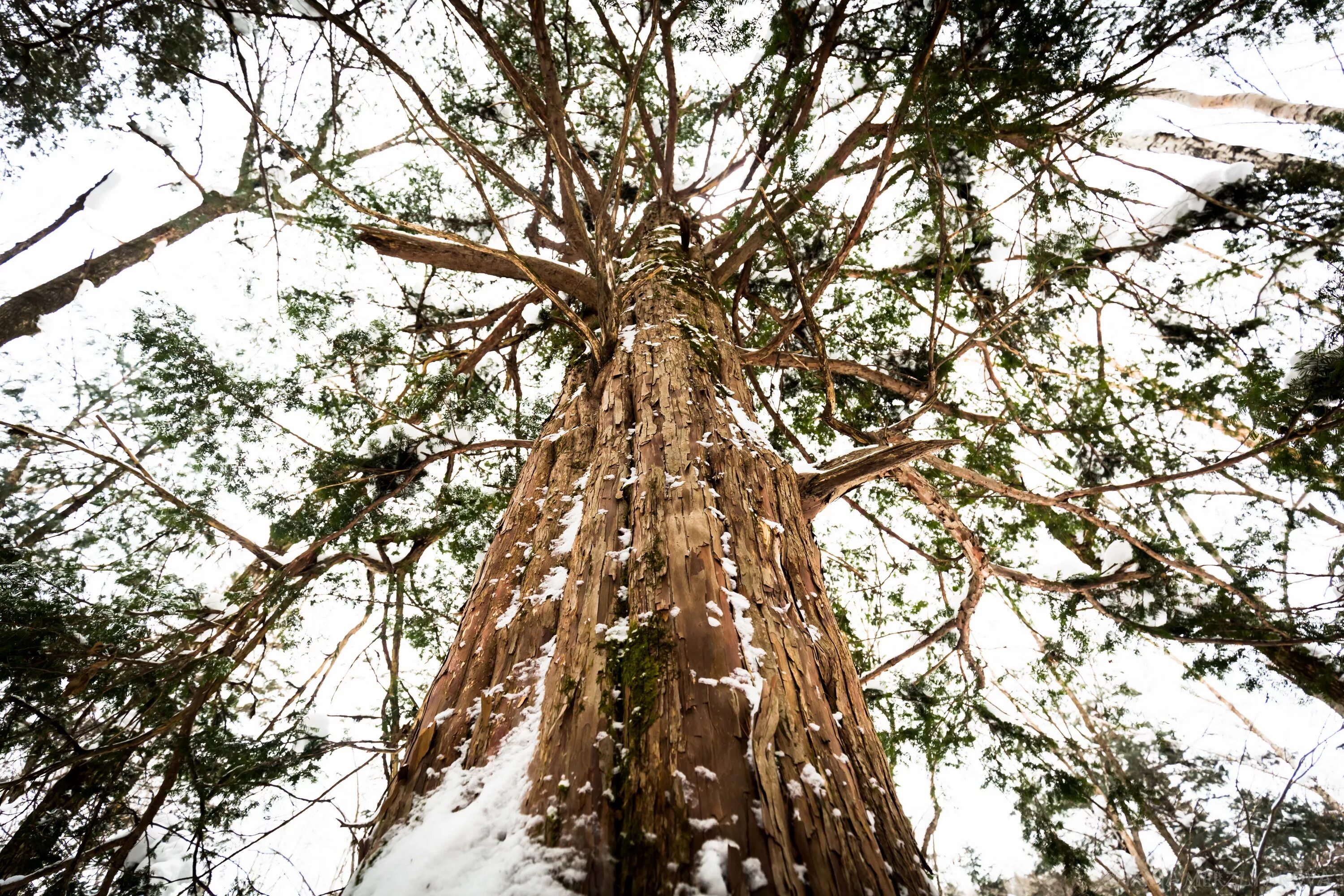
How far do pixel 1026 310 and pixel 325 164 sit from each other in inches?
167

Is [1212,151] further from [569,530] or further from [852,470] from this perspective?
[569,530]

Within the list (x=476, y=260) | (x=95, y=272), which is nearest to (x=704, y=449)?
(x=476, y=260)

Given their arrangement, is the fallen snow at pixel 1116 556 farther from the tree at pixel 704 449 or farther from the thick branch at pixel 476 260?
the thick branch at pixel 476 260

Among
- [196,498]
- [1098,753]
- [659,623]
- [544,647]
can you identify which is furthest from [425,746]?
[1098,753]

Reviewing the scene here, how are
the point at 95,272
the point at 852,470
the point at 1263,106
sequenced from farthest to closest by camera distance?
the point at 95,272
the point at 1263,106
the point at 852,470

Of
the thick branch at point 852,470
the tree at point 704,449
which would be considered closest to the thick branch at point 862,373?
the tree at point 704,449

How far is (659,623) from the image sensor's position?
981mm

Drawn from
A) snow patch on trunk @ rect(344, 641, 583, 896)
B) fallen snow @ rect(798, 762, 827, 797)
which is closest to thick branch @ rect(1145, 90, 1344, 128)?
fallen snow @ rect(798, 762, 827, 797)

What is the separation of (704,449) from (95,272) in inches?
258

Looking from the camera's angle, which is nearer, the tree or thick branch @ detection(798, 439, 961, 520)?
the tree

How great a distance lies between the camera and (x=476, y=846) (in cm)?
75

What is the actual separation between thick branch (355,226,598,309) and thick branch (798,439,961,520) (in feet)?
3.54

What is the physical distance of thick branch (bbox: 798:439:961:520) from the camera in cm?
159

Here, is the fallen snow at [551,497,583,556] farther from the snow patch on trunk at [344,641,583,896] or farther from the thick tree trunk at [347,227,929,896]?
the snow patch on trunk at [344,641,583,896]
